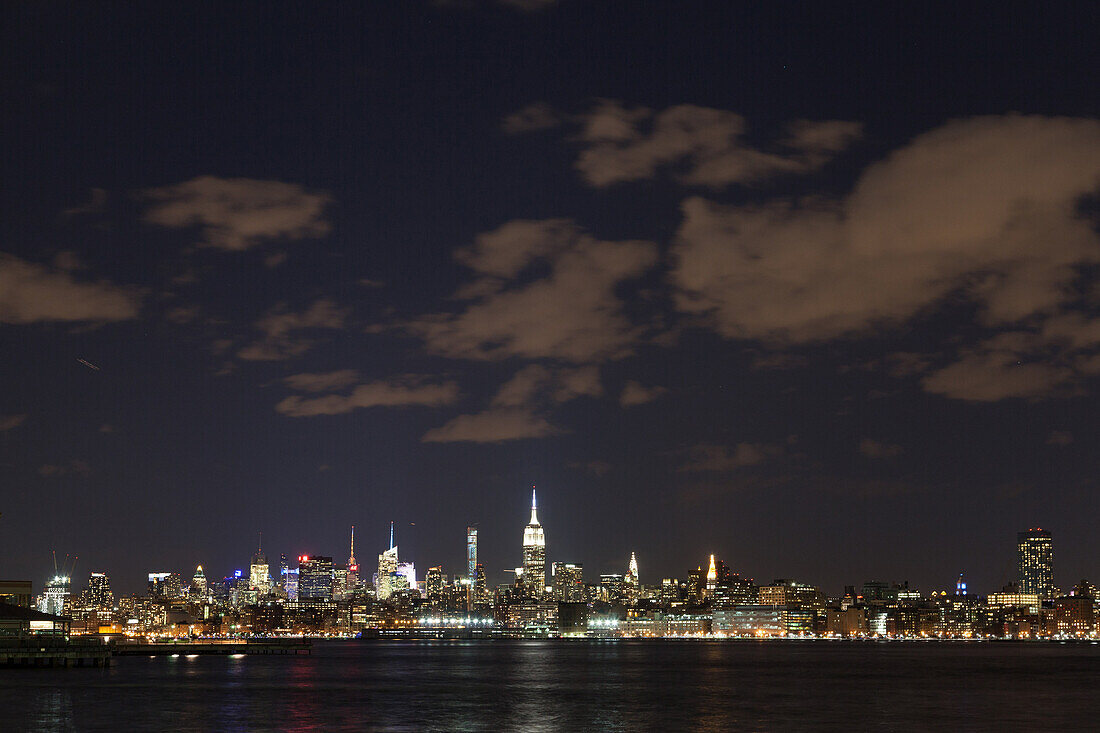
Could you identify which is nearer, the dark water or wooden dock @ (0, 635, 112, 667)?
→ the dark water

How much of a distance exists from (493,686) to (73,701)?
40.8 meters

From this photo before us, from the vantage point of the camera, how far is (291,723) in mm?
73000

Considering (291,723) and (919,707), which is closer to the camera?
(291,723)

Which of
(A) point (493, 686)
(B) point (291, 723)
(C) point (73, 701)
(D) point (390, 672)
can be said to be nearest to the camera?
(B) point (291, 723)

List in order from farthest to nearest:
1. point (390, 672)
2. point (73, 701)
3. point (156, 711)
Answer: point (390, 672) → point (73, 701) → point (156, 711)

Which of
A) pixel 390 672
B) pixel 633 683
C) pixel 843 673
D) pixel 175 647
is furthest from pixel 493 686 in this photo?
pixel 175 647

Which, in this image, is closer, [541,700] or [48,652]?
[541,700]

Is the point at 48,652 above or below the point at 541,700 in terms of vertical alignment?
above

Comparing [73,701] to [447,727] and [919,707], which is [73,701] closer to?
[447,727]

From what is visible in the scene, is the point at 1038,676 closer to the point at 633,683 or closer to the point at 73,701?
the point at 633,683

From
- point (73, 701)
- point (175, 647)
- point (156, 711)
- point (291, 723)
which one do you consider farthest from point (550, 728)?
point (175, 647)

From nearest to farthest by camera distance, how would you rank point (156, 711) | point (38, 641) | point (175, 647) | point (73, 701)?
point (156, 711), point (73, 701), point (38, 641), point (175, 647)

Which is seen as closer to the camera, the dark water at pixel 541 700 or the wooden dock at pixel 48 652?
the dark water at pixel 541 700

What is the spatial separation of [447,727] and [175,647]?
142m
